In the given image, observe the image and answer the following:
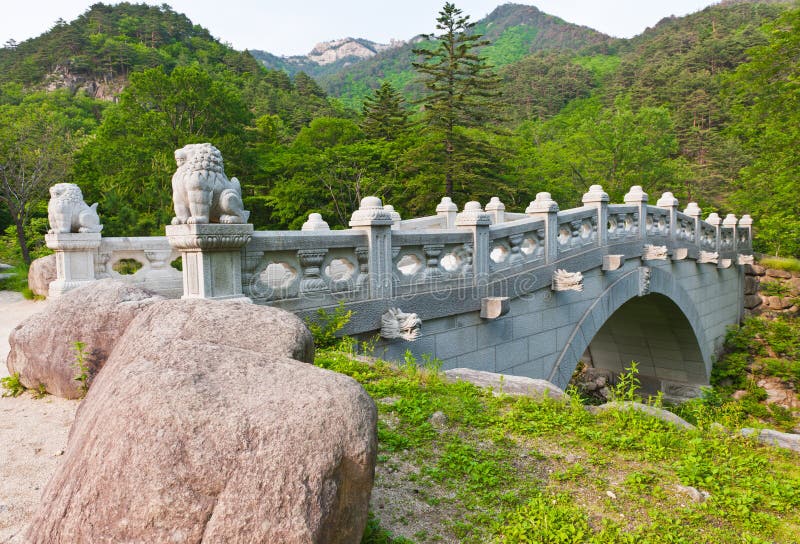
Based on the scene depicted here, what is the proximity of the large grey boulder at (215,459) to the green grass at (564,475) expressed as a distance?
3.27ft

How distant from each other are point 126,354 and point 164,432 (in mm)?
883

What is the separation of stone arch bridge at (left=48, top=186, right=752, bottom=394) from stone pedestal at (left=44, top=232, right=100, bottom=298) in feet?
0.06

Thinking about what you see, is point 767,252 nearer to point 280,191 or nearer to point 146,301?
point 280,191

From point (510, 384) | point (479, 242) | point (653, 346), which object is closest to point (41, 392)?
point (510, 384)

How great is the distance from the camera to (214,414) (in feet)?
6.39

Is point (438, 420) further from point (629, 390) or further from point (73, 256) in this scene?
point (73, 256)

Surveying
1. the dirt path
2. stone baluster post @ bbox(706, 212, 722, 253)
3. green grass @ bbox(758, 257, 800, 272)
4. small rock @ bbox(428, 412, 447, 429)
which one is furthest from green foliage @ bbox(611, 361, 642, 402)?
green grass @ bbox(758, 257, 800, 272)

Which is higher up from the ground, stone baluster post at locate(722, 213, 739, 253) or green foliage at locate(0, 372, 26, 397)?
stone baluster post at locate(722, 213, 739, 253)

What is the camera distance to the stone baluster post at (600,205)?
421 inches

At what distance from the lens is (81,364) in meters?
4.38

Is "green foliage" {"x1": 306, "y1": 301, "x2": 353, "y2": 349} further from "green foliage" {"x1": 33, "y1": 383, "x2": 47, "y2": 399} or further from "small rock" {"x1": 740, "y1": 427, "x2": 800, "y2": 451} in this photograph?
"small rock" {"x1": 740, "y1": 427, "x2": 800, "y2": 451}

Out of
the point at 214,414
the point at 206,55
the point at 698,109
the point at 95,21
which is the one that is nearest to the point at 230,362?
the point at 214,414

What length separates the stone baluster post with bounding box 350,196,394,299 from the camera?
6355 mm

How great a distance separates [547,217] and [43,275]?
32.6ft
